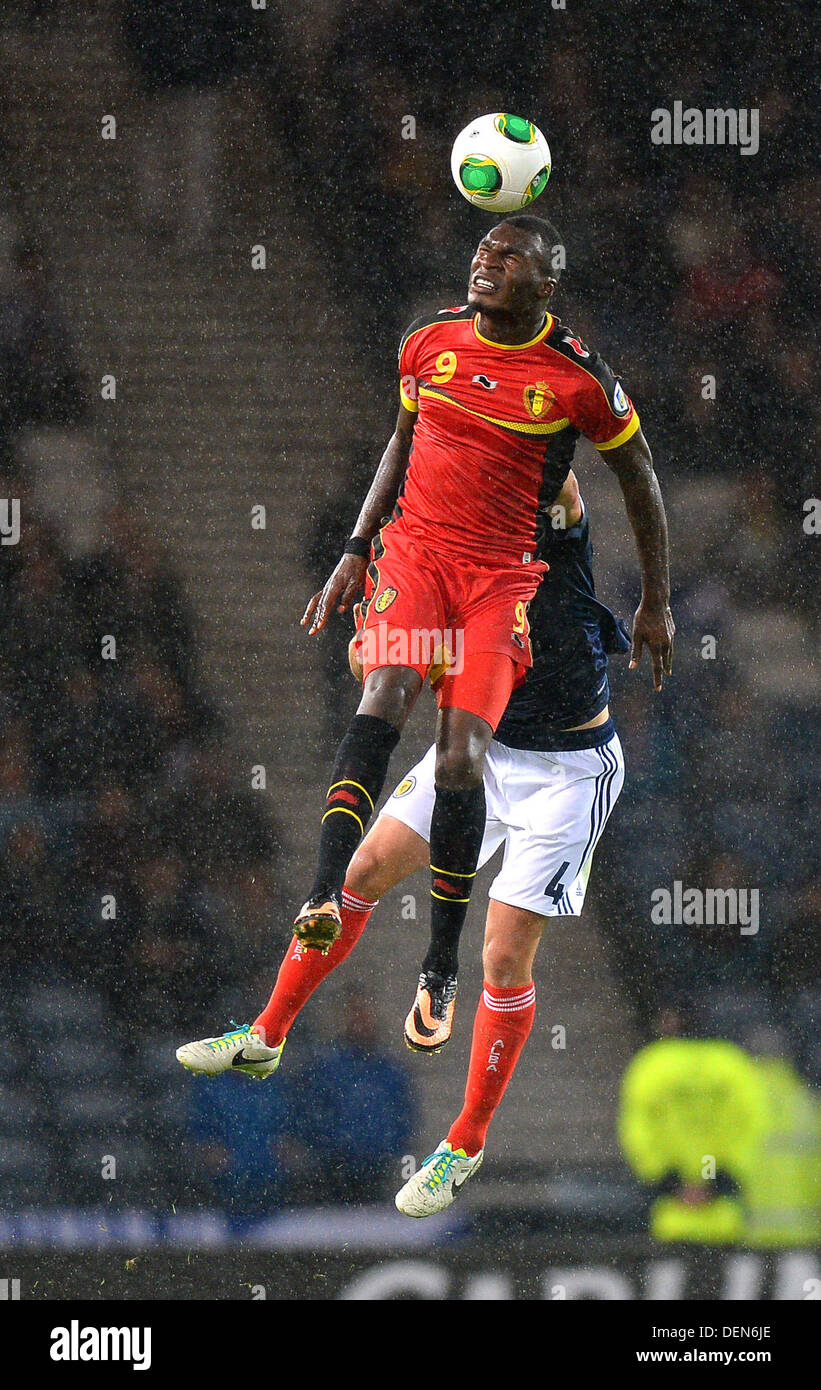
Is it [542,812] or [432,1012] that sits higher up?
[542,812]

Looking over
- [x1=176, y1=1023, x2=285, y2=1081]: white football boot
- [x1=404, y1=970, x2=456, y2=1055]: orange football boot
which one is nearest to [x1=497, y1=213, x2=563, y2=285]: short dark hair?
[x1=404, y1=970, x2=456, y2=1055]: orange football boot

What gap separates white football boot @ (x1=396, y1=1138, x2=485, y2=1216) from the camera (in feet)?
12.9

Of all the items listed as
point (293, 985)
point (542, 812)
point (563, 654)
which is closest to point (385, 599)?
point (563, 654)

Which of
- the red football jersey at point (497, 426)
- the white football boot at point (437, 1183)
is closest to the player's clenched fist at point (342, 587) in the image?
the red football jersey at point (497, 426)

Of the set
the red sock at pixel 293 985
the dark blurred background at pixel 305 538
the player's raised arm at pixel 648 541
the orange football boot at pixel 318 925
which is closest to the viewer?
the orange football boot at pixel 318 925

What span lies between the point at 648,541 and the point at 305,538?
1.30 m

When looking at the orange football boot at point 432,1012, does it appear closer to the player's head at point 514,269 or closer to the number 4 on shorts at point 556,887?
the number 4 on shorts at point 556,887

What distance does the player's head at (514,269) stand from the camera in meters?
3.47

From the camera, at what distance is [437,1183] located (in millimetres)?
3959

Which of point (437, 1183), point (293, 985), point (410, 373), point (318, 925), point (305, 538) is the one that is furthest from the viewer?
point (305, 538)

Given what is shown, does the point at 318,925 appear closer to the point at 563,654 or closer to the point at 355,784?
the point at 355,784

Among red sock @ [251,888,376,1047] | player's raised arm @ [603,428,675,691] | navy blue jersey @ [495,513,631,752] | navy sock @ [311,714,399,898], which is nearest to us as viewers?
navy sock @ [311,714,399,898]

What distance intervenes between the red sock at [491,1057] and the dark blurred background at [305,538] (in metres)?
0.66

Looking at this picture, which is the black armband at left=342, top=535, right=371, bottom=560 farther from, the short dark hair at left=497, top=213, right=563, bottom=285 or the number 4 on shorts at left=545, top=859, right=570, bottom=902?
the number 4 on shorts at left=545, top=859, right=570, bottom=902
